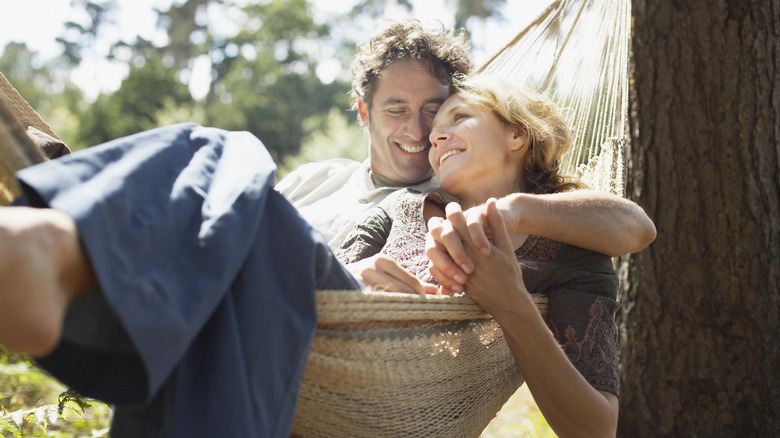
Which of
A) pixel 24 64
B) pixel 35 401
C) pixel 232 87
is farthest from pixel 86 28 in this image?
pixel 35 401

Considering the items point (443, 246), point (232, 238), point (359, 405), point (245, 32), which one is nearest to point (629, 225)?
point (443, 246)

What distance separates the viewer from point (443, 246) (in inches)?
49.6

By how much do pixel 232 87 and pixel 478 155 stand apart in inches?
811

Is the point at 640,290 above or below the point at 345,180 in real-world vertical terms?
below

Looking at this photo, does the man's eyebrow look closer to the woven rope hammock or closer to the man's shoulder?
the man's shoulder

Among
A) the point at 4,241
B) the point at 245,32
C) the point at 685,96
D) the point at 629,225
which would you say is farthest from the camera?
the point at 245,32

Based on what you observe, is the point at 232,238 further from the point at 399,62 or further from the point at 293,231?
the point at 399,62

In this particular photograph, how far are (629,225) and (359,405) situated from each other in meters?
0.68

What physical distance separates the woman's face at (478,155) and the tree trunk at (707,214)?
0.66 meters

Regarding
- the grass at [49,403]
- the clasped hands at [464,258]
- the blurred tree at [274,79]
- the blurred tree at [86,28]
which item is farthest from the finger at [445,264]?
the blurred tree at [86,28]

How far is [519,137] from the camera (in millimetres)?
1744

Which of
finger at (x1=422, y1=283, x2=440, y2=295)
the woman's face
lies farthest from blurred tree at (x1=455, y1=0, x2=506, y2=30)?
finger at (x1=422, y1=283, x2=440, y2=295)

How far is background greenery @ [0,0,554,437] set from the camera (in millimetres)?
3670

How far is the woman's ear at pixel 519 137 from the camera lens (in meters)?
1.74
